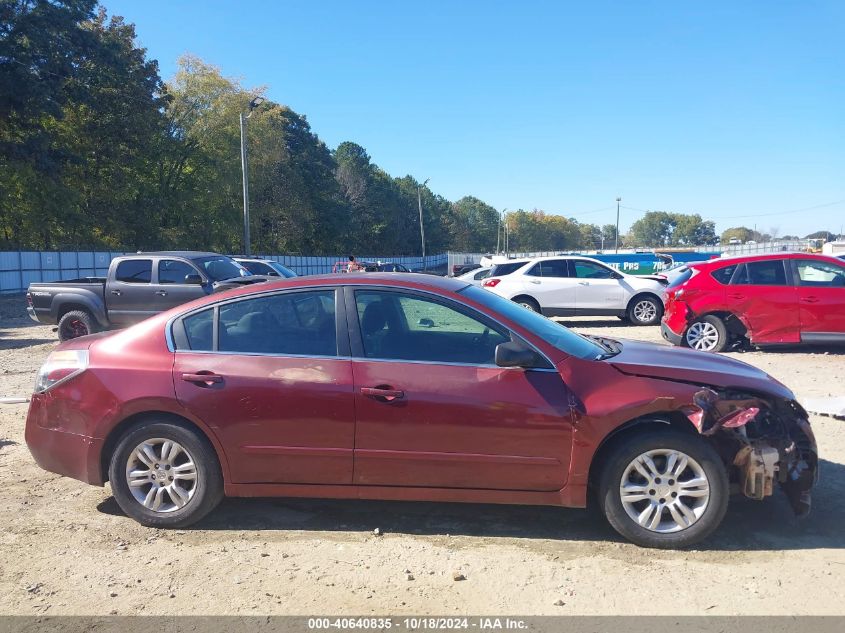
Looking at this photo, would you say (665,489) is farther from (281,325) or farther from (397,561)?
(281,325)

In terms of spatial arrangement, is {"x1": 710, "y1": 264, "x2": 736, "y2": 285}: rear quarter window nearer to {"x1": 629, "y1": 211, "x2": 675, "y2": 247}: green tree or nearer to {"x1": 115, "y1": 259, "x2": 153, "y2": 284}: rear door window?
{"x1": 115, "y1": 259, "x2": 153, "y2": 284}: rear door window

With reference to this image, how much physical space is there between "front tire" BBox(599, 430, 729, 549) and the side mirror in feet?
2.36

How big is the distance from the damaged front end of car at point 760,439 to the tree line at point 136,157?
33.3 meters

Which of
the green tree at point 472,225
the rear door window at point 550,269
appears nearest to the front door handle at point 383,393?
the rear door window at point 550,269

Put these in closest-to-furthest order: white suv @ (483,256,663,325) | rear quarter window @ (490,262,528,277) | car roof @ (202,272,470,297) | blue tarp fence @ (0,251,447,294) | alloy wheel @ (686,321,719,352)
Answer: car roof @ (202,272,470,297) < alloy wheel @ (686,321,719,352) < white suv @ (483,256,663,325) < rear quarter window @ (490,262,528,277) < blue tarp fence @ (0,251,447,294)

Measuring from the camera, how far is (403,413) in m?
4.06

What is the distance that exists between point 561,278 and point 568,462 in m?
12.1

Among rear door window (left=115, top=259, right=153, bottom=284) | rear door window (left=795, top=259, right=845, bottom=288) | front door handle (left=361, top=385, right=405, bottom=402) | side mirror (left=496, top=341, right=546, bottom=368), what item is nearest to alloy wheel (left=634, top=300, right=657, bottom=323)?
rear door window (left=795, top=259, right=845, bottom=288)

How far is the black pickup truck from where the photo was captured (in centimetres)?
1248

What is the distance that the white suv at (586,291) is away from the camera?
15.5m

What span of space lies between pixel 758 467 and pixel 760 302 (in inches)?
293

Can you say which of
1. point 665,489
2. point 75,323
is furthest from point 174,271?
point 665,489

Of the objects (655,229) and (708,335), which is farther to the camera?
(655,229)

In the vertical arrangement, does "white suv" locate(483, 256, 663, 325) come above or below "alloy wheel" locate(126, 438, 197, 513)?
above
